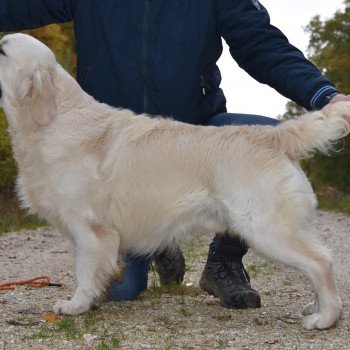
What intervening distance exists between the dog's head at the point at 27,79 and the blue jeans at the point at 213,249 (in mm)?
1348

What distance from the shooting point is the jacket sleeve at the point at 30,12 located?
582cm

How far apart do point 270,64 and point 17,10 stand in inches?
72.8

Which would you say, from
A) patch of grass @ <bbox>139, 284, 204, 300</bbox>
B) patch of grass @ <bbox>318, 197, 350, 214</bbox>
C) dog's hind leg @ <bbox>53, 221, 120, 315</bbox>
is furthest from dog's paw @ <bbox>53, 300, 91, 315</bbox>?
patch of grass @ <bbox>318, 197, 350, 214</bbox>

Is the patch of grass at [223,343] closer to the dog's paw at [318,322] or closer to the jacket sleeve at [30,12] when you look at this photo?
the dog's paw at [318,322]

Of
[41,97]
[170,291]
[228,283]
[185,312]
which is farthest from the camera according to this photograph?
[170,291]

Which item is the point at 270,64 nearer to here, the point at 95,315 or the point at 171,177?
the point at 171,177

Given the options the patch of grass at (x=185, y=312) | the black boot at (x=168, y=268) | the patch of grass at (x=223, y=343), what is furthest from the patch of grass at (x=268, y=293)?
the patch of grass at (x=223, y=343)

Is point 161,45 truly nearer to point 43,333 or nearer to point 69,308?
point 69,308

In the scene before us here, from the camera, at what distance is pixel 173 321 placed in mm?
4984

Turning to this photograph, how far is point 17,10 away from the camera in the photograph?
5836 mm

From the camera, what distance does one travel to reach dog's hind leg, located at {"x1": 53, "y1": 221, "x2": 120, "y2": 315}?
5027 millimetres

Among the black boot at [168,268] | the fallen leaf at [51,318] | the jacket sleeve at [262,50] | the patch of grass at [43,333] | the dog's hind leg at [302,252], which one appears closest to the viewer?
the patch of grass at [43,333]

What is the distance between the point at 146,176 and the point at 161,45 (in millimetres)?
1211

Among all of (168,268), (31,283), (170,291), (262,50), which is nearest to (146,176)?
(262,50)
